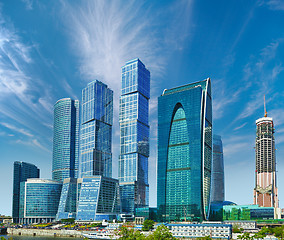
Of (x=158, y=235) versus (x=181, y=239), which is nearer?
(x=158, y=235)

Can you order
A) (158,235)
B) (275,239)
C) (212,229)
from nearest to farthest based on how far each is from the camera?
(158,235) < (275,239) < (212,229)

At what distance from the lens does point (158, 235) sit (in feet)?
463

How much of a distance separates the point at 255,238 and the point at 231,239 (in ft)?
42.9

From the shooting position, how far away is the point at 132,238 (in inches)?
5743

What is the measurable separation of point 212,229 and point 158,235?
A: 220 ft

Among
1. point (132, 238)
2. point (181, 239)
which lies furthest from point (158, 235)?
point (181, 239)

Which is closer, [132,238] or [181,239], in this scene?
[132,238]

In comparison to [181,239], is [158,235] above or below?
above

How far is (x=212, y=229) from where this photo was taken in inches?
7820

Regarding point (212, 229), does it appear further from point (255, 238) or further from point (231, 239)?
point (255, 238)

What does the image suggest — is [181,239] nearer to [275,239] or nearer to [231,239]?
[231,239]

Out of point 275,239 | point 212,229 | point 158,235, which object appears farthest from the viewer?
point 212,229

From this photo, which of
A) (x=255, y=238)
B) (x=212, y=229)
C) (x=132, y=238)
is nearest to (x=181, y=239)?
(x=212, y=229)

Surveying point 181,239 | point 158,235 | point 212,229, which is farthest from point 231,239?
point 158,235
